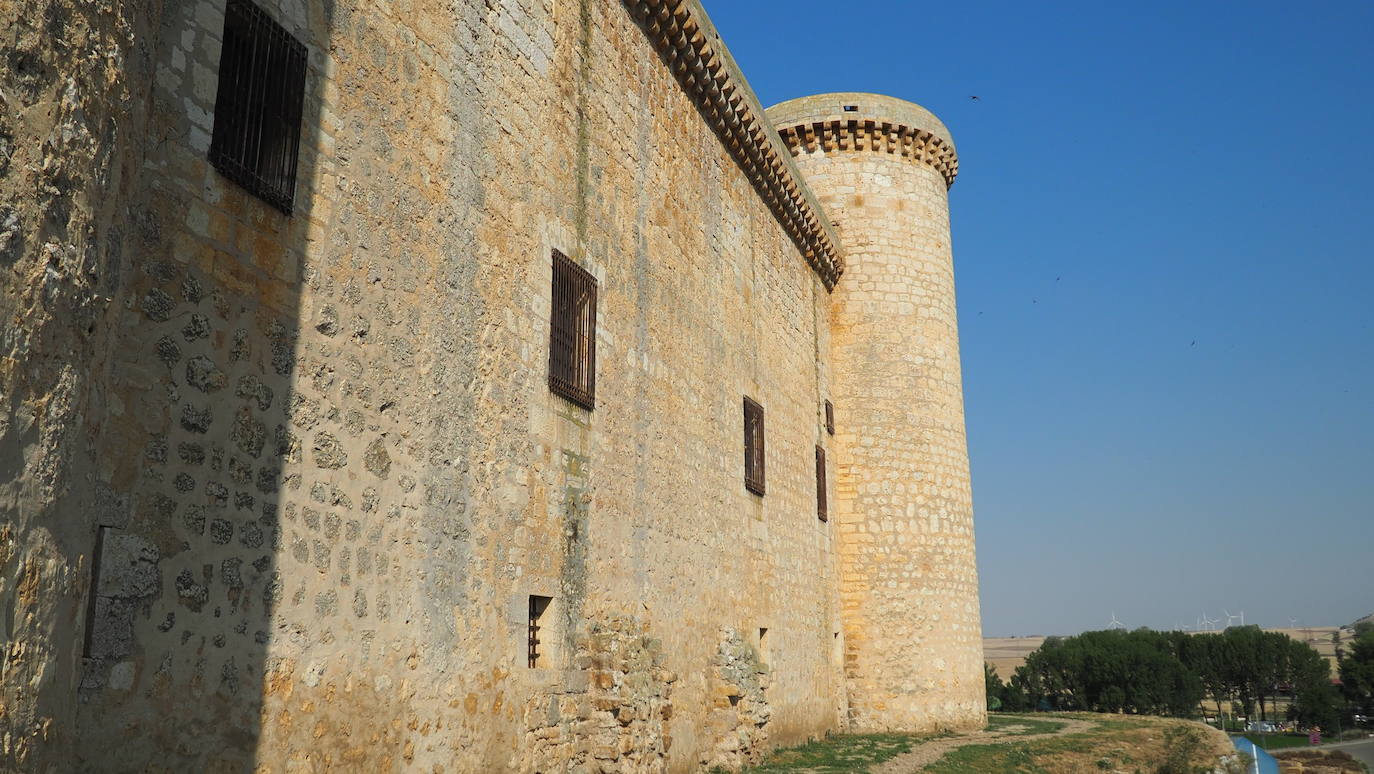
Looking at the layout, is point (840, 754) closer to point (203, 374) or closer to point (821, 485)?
point (821, 485)

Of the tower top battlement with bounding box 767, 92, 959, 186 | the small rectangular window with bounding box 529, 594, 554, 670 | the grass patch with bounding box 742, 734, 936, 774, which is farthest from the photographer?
the tower top battlement with bounding box 767, 92, 959, 186

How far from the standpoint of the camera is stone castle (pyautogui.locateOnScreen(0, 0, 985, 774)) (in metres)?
3.03

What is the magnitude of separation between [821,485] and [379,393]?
11047 mm

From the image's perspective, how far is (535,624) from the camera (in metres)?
7.26

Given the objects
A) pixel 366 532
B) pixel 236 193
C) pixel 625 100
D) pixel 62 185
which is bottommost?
pixel 366 532

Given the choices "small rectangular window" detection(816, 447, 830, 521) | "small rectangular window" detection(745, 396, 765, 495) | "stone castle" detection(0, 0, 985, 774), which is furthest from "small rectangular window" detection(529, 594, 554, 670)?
"small rectangular window" detection(816, 447, 830, 521)

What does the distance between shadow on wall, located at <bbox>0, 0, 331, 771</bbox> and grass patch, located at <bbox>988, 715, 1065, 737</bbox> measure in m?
14.2

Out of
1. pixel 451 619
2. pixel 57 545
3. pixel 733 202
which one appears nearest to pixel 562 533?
pixel 451 619

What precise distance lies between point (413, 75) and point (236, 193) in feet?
5.73

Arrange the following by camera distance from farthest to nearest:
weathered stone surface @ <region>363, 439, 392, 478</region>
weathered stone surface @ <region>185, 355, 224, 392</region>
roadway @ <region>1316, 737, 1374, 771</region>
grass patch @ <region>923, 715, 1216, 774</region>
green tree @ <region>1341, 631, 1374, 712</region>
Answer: green tree @ <region>1341, 631, 1374, 712</region>, roadway @ <region>1316, 737, 1374, 771</region>, grass patch @ <region>923, 715, 1216, 774</region>, weathered stone surface @ <region>363, 439, 392, 478</region>, weathered stone surface @ <region>185, 355, 224, 392</region>

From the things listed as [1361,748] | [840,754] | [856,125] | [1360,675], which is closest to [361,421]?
[840,754]

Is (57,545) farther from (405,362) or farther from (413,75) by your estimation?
(413,75)

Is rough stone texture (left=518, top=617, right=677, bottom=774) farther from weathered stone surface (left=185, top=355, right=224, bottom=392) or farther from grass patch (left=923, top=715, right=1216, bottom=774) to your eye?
grass patch (left=923, top=715, right=1216, bottom=774)

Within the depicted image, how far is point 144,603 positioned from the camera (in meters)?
4.05
